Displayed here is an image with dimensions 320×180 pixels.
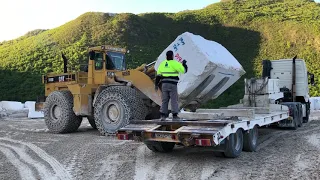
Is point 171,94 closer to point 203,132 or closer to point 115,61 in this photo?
point 203,132

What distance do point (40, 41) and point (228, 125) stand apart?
3885cm

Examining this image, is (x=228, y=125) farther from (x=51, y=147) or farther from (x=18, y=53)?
(x=18, y=53)

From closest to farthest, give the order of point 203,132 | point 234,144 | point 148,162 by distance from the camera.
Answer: point 203,132 < point 234,144 < point 148,162

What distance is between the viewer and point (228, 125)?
6.51 meters

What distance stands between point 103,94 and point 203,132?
586 cm

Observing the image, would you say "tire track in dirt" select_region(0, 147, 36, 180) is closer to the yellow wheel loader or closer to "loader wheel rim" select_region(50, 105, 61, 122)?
the yellow wheel loader

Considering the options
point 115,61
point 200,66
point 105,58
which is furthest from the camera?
point 115,61

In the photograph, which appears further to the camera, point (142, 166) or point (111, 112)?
point (111, 112)

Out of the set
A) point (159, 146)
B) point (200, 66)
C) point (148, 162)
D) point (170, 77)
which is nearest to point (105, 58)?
point (200, 66)

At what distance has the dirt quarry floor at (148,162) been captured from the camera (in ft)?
20.5

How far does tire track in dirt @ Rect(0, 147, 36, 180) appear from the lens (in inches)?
257

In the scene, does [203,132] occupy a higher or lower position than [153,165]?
higher

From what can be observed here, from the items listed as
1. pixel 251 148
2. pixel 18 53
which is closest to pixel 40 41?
pixel 18 53

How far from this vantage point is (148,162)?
727 centimetres
